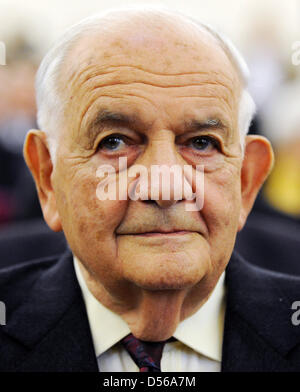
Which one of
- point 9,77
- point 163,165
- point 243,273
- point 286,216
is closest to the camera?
point 163,165

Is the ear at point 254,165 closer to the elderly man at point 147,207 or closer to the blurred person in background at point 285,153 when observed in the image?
the elderly man at point 147,207

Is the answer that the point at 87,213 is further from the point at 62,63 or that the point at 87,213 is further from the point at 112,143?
the point at 62,63

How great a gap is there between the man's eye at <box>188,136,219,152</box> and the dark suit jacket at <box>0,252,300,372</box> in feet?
1.61

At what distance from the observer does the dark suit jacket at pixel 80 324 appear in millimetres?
1787

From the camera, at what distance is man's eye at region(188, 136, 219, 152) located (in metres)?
1.68

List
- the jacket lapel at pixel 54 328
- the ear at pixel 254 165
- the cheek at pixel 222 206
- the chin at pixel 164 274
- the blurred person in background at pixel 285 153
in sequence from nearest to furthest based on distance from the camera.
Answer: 1. the chin at pixel 164 274
2. the cheek at pixel 222 206
3. the jacket lapel at pixel 54 328
4. the ear at pixel 254 165
5. the blurred person in background at pixel 285 153

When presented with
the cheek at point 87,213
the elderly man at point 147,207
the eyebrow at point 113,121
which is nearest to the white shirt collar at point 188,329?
the elderly man at point 147,207

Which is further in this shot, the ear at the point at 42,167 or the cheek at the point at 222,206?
the ear at the point at 42,167

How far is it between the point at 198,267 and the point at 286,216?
2.56 m

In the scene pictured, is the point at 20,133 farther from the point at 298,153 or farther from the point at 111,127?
the point at 111,127

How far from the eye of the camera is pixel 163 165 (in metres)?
1.57

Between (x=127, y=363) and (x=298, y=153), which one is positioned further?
(x=298, y=153)

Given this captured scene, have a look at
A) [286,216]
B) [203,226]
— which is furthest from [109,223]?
[286,216]

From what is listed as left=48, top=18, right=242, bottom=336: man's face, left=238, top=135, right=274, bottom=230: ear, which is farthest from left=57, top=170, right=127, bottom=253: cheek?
left=238, top=135, right=274, bottom=230: ear
